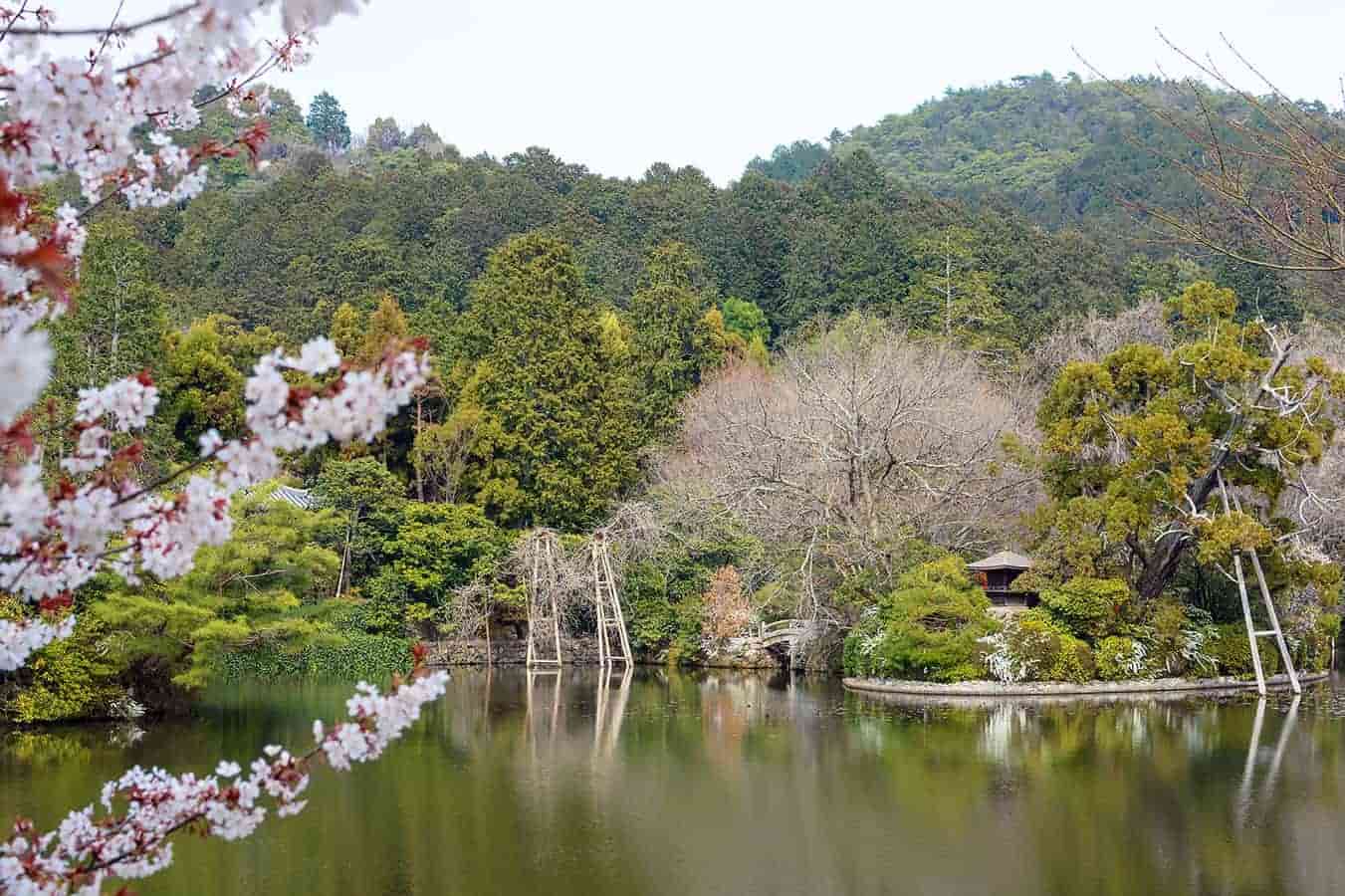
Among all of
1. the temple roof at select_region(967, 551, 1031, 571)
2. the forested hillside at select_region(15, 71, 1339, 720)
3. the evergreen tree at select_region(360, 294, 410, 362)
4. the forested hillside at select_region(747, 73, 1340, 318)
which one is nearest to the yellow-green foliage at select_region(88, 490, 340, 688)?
the forested hillside at select_region(15, 71, 1339, 720)

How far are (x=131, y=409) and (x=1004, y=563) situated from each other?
13903 millimetres

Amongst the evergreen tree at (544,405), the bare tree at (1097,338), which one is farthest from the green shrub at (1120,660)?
the bare tree at (1097,338)

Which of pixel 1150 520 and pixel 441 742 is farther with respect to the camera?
pixel 1150 520

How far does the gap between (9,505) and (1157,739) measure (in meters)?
10.8

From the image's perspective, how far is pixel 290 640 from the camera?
502 inches

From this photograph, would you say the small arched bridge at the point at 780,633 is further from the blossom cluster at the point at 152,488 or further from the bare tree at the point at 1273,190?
the blossom cluster at the point at 152,488

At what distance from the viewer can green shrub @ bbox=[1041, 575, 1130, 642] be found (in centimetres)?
1420

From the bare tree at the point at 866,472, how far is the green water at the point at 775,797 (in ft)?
9.73

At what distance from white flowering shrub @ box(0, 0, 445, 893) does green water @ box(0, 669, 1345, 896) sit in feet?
14.0

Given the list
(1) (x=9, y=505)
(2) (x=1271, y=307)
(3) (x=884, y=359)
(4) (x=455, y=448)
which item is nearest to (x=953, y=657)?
(3) (x=884, y=359)

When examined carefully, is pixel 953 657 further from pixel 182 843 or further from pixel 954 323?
pixel 954 323

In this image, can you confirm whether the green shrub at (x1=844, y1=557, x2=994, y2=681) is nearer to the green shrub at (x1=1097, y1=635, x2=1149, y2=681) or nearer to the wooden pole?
the green shrub at (x1=1097, y1=635, x2=1149, y2=681)

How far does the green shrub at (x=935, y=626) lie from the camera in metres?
14.2

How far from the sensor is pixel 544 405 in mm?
21188
